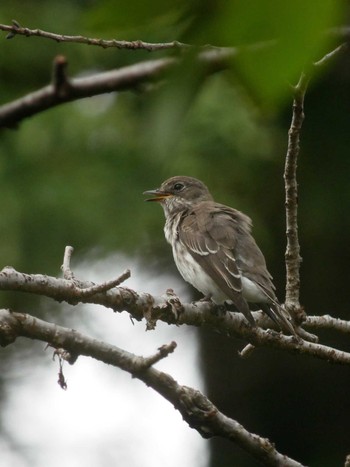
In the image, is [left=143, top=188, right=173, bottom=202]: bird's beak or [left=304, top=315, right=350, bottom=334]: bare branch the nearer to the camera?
[left=304, top=315, right=350, bottom=334]: bare branch

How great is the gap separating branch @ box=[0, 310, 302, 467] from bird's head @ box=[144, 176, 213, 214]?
152 inches

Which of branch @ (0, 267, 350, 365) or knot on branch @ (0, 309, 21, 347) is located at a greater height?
branch @ (0, 267, 350, 365)

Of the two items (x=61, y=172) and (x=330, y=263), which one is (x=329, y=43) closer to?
(x=61, y=172)

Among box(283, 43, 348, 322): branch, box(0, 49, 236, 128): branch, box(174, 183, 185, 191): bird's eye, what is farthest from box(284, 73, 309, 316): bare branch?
box(174, 183, 185, 191): bird's eye

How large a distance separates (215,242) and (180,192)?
1558 mm

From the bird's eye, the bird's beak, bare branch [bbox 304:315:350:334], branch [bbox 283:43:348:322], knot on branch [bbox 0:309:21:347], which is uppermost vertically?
the bird's eye

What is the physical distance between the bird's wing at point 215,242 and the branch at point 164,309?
34.5 inches

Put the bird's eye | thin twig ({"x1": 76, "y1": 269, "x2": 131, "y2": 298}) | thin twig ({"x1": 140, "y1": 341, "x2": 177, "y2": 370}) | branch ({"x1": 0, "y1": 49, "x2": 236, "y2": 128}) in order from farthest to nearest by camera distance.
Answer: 1. the bird's eye
2. thin twig ({"x1": 76, "y1": 269, "x2": 131, "y2": 298})
3. thin twig ({"x1": 140, "y1": 341, "x2": 177, "y2": 370})
4. branch ({"x1": 0, "y1": 49, "x2": 236, "y2": 128})

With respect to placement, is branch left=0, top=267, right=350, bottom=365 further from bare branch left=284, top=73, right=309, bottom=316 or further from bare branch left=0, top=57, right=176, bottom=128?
bare branch left=0, top=57, right=176, bottom=128

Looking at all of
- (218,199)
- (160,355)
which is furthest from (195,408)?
(218,199)

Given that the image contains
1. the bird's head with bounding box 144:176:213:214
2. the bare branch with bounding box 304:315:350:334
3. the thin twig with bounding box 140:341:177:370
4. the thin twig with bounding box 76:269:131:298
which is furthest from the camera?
the bird's head with bounding box 144:176:213:214

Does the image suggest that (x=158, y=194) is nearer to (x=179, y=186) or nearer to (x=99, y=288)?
(x=179, y=186)

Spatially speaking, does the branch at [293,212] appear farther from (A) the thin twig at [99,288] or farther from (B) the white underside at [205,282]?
(A) the thin twig at [99,288]

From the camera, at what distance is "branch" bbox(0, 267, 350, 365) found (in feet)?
10.9
